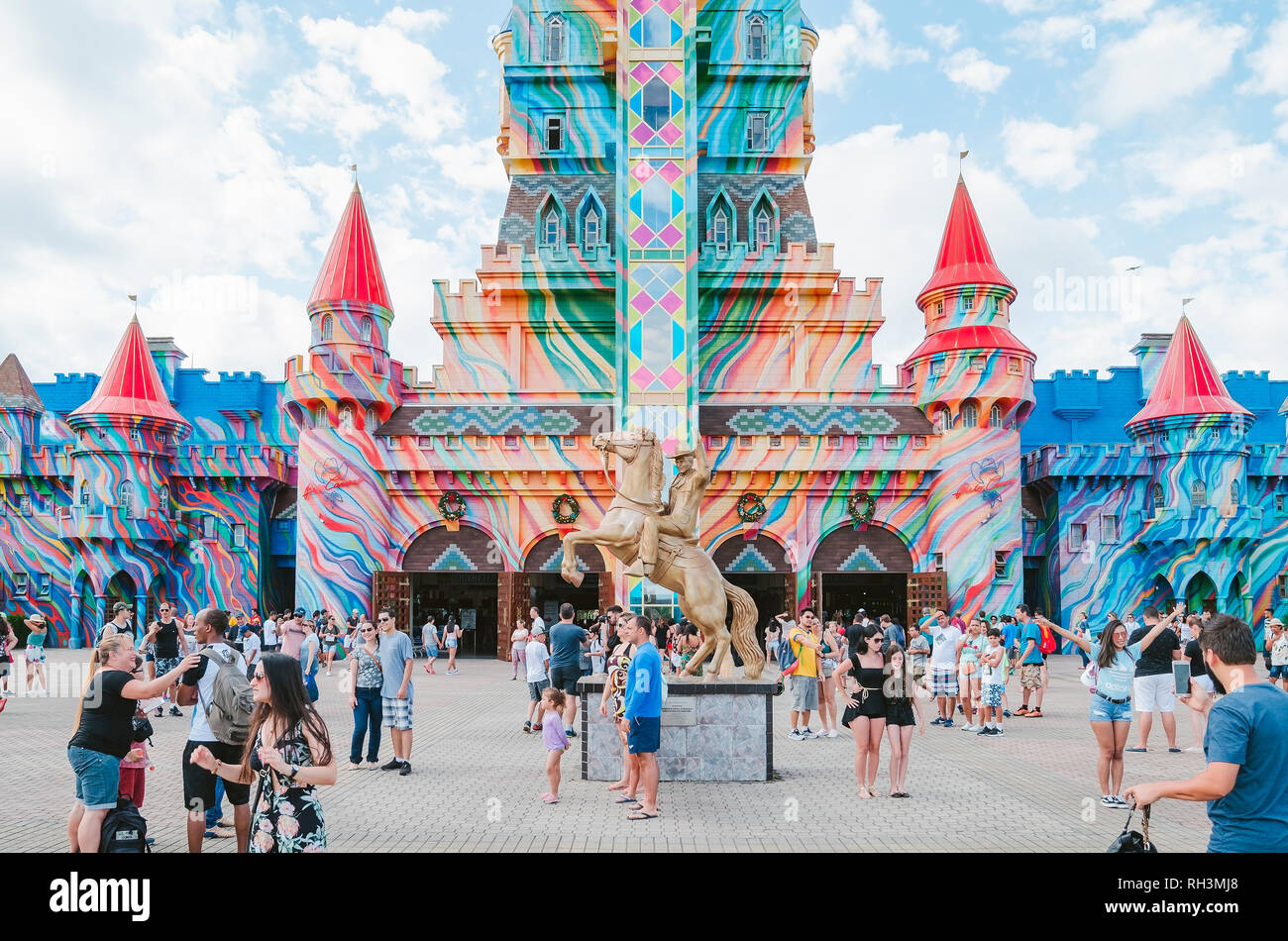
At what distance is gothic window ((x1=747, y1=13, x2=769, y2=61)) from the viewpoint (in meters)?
37.3

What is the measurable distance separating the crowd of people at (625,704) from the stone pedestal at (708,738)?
0.60 metres

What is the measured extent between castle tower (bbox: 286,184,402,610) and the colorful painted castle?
86 mm

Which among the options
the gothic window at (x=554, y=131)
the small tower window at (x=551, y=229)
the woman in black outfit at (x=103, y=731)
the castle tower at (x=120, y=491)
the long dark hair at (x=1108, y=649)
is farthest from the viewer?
the gothic window at (x=554, y=131)

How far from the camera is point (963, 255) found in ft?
110

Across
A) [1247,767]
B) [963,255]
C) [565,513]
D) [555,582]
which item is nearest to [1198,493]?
[963,255]

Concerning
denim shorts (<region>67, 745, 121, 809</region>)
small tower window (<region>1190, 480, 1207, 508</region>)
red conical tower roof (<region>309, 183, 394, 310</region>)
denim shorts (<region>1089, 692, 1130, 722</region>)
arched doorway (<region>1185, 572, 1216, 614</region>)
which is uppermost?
red conical tower roof (<region>309, 183, 394, 310</region>)

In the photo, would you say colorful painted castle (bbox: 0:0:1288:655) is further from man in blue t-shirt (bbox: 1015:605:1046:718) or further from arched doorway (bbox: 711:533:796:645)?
man in blue t-shirt (bbox: 1015:605:1046:718)

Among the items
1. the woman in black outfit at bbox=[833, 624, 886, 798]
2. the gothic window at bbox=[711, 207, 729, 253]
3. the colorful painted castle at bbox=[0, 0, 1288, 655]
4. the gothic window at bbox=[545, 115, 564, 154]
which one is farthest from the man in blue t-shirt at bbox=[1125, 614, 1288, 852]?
the gothic window at bbox=[545, 115, 564, 154]

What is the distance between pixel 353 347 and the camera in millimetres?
31562

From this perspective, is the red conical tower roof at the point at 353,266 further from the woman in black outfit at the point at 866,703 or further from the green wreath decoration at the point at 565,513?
the woman in black outfit at the point at 866,703

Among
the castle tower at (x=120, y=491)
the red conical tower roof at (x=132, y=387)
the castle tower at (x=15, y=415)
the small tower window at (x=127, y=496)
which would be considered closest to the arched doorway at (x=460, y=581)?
the castle tower at (x=120, y=491)

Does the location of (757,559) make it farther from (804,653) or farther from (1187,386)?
(804,653)

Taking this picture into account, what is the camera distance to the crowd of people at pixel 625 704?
4.19 metres

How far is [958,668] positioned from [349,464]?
70.9ft
